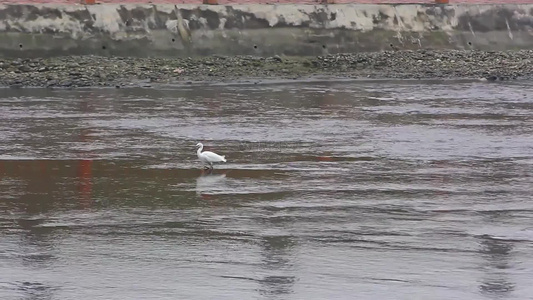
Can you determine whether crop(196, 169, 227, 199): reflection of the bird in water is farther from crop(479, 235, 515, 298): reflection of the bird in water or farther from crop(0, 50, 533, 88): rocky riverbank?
crop(0, 50, 533, 88): rocky riverbank

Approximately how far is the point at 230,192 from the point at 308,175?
54.6 inches

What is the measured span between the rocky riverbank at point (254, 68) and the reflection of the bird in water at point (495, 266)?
14938mm

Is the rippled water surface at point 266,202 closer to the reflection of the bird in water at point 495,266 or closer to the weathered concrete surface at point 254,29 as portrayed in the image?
the reflection of the bird in water at point 495,266

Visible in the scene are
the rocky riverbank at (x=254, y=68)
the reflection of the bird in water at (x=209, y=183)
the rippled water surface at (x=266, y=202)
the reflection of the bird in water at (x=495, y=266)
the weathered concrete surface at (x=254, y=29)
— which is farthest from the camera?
the weathered concrete surface at (x=254, y=29)

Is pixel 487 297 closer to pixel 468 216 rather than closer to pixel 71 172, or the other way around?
pixel 468 216

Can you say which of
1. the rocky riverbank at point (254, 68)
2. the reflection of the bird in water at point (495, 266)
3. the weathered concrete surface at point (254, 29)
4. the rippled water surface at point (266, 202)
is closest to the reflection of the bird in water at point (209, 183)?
the rippled water surface at point (266, 202)

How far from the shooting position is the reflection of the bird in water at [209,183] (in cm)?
1253

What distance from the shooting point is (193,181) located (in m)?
13.3

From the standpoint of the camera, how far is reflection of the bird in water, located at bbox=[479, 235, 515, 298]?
28.8 feet

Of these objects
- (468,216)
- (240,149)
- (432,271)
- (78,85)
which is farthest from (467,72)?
(432,271)

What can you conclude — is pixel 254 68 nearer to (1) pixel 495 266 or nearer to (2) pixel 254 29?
(2) pixel 254 29

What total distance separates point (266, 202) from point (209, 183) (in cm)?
130

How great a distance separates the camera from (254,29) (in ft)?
91.6

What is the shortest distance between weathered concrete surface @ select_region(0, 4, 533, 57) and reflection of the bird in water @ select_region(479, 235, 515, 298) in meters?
17.5
